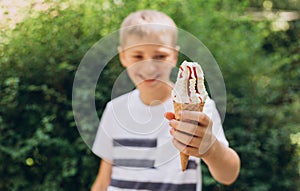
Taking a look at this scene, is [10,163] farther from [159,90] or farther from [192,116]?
[192,116]

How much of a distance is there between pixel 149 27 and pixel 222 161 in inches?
22.5

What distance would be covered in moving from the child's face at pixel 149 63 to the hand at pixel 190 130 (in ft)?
1.05

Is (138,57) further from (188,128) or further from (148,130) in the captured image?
(188,128)

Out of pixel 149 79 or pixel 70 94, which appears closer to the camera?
pixel 149 79

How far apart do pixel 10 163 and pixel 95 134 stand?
4.37ft

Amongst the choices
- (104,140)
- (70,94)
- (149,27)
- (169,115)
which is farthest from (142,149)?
(70,94)

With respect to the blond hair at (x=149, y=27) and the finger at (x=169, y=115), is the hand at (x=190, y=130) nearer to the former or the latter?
the finger at (x=169, y=115)

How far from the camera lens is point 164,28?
227 centimetres

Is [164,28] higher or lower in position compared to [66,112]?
higher

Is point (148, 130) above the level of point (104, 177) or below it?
above

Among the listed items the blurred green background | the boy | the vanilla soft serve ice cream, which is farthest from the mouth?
the blurred green background

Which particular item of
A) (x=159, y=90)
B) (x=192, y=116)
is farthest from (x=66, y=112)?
(x=192, y=116)

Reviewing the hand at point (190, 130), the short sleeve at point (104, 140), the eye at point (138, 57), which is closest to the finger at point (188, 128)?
the hand at point (190, 130)

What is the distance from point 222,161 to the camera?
2.13m
